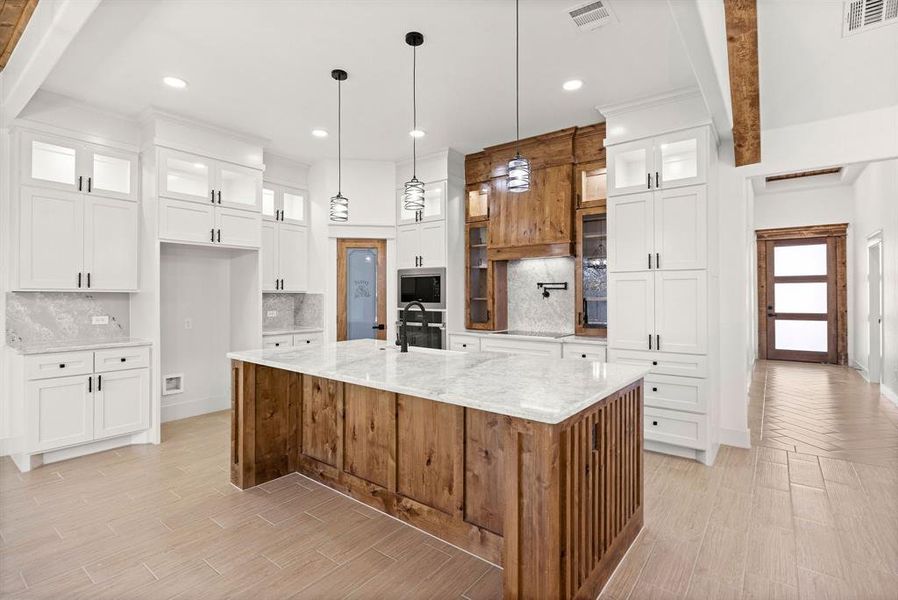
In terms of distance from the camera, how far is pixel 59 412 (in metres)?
3.68

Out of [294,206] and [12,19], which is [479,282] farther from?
[12,19]

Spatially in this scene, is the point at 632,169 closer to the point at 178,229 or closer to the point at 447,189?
the point at 447,189

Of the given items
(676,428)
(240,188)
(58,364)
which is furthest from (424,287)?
(58,364)

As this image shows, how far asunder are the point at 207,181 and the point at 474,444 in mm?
3959

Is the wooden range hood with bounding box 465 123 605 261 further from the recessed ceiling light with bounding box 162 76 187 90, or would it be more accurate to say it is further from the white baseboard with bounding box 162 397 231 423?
the white baseboard with bounding box 162 397 231 423

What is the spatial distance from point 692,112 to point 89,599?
4992 millimetres

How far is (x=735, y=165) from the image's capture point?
4086 millimetres

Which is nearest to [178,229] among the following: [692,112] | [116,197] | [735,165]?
[116,197]

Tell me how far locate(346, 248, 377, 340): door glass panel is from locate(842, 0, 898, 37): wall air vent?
15.9 ft

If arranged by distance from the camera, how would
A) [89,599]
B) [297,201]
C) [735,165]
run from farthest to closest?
[297,201] < [735,165] < [89,599]

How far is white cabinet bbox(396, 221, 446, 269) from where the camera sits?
17.7 feet

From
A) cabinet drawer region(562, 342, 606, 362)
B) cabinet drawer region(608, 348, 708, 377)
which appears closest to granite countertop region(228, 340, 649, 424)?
cabinet drawer region(608, 348, 708, 377)

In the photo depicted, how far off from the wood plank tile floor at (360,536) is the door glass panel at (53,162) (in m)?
2.44

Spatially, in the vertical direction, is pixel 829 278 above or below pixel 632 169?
below
